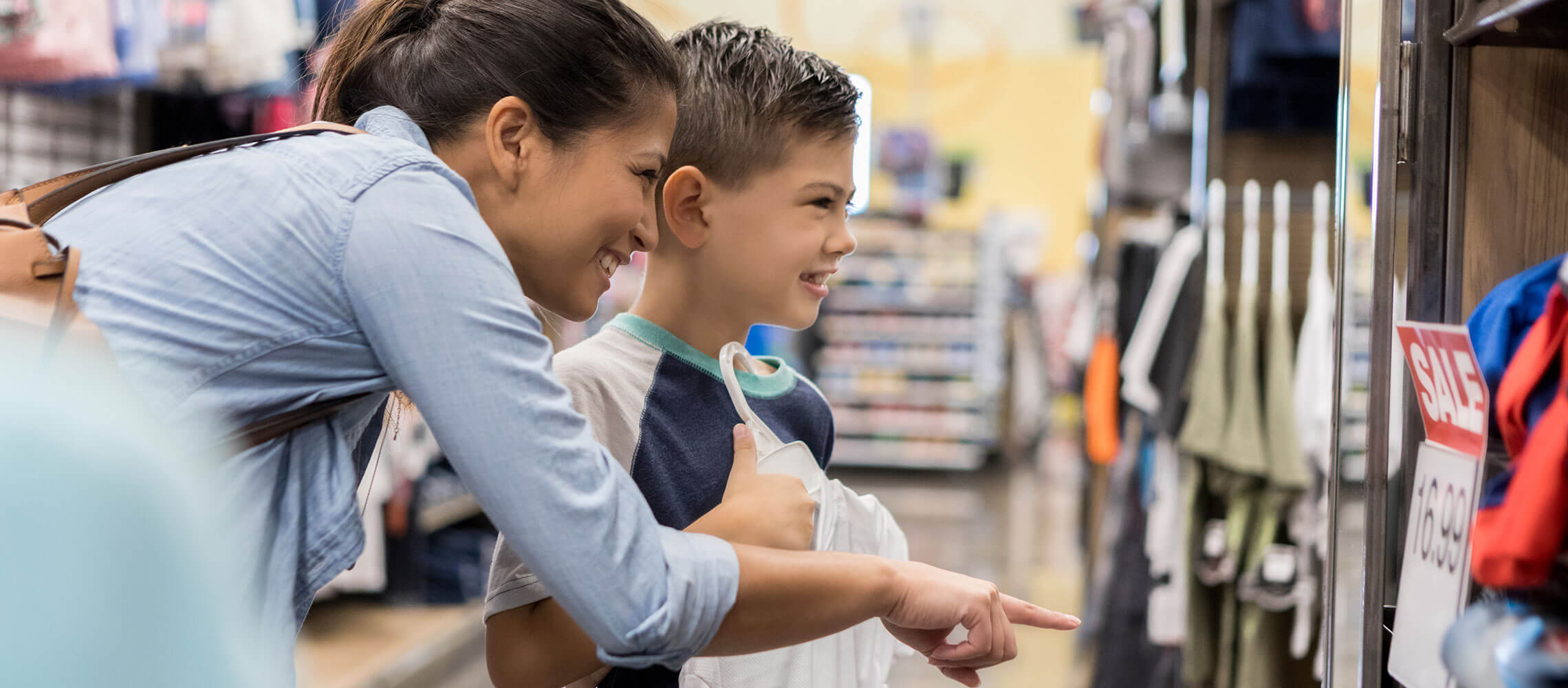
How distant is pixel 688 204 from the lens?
126 cm

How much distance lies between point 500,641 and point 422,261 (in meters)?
0.44

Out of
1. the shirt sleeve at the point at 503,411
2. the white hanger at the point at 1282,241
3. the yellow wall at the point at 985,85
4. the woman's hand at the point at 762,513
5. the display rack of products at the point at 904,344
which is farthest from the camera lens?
the display rack of products at the point at 904,344

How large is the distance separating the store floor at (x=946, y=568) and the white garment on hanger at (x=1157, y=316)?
131cm

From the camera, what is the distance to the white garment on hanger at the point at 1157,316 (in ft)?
10.3

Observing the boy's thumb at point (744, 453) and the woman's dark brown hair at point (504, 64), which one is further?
the boy's thumb at point (744, 453)

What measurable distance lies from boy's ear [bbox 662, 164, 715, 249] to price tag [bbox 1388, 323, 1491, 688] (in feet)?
2.27

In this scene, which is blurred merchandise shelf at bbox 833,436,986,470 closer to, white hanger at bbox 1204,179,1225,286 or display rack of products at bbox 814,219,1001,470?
display rack of products at bbox 814,219,1001,470

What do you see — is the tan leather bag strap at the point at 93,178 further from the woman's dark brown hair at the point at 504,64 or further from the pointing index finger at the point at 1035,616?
the pointing index finger at the point at 1035,616

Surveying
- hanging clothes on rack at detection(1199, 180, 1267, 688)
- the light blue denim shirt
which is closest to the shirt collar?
the light blue denim shirt

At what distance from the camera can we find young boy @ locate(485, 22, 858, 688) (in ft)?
3.83

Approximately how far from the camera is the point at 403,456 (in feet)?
13.7

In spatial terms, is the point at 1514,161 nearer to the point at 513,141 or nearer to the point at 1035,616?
the point at 1035,616

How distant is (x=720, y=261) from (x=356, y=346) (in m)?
0.49

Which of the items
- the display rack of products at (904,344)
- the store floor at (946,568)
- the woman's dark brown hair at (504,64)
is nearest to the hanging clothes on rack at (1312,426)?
the store floor at (946,568)
